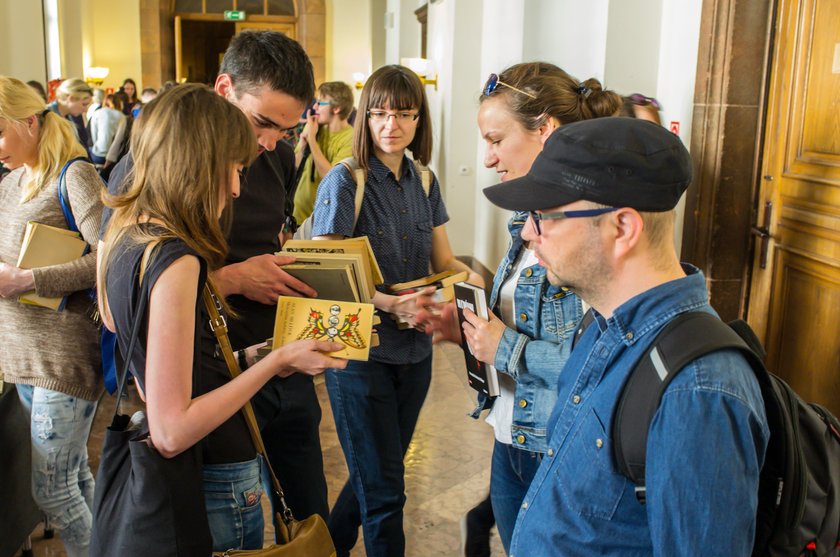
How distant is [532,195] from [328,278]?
3.18 feet

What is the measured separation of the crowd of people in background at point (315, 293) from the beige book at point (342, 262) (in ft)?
0.18

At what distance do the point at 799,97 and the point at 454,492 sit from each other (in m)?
2.21

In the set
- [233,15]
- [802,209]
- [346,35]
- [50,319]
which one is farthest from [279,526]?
[233,15]

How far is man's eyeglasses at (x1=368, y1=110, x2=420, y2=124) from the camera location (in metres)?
2.64

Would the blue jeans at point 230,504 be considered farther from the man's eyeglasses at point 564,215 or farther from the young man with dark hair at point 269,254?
the man's eyeglasses at point 564,215

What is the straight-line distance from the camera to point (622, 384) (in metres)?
1.18

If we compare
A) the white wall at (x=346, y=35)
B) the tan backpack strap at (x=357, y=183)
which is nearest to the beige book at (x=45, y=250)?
the tan backpack strap at (x=357, y=183)

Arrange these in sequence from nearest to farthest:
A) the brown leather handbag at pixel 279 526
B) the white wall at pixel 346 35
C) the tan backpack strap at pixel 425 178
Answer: the brown leather handbag at pixel 279 526 → the tan backpack strap at pixel 425 178 → the white wall at pixel 346 35

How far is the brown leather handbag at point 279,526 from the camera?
1.76 meters

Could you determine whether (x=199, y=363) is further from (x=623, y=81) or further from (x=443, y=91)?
(x=443, y=91)

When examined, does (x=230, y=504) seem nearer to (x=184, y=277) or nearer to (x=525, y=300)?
(x=184, y=277)

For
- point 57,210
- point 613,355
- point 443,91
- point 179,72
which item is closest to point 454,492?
point 57,210

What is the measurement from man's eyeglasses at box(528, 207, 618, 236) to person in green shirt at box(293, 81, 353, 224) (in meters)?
4.67

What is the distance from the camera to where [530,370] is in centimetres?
182
